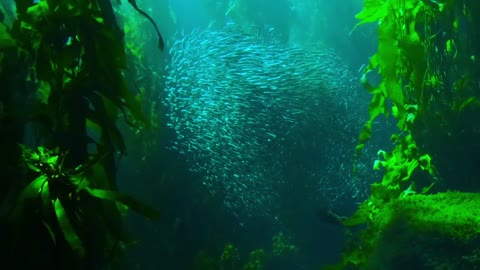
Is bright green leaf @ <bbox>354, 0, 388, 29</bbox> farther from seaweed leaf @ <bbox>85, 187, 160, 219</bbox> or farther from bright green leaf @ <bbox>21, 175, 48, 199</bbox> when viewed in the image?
bright green leaf @ <bbox>21, 175, 48, 199</bbox>

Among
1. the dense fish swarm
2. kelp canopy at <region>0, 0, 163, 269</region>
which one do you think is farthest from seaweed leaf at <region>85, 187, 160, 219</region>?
the dense fish swarm

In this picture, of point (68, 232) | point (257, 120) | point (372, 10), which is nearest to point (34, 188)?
point (68, 232)

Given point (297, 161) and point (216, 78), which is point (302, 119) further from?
point (216, 78)

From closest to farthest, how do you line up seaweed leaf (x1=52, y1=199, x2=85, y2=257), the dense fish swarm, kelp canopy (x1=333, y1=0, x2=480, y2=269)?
seaweed leaf (x1=52, y1=199, x2=85, y2=257)
kelp canopy (x1=333, y1=0, x2=480, y2=269)
the dense fish swarm

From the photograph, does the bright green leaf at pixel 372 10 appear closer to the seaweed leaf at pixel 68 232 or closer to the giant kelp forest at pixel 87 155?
the giant kelp forest at pixel 87 155

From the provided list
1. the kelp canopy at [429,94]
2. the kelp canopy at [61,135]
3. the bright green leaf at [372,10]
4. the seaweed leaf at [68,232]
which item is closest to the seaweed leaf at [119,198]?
the kelp canopy at [61,135]

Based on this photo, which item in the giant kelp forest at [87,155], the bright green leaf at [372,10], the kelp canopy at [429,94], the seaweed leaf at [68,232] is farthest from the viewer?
the bright green leaf at [372,10]

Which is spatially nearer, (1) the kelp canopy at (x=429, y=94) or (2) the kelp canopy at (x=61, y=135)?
(2) the kelp canopy at (x=61, y=135)

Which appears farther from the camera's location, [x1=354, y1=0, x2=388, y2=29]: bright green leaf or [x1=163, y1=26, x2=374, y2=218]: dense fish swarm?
[x1=163, y1=26, x2=374, y2=218]: dense fish swarm

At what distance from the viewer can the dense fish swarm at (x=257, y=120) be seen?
23.6ft

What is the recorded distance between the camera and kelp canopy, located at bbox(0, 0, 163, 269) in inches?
78.7

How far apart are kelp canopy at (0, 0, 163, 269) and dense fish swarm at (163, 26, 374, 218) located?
4.48 m

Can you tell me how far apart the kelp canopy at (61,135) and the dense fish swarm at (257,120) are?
448cm

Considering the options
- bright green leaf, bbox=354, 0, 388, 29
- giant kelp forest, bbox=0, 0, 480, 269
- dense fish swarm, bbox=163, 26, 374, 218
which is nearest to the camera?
giant kelp forest, bbox=0, 0, 480, 269
